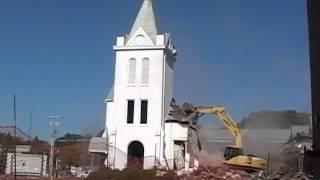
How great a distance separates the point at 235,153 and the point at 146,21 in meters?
17.1

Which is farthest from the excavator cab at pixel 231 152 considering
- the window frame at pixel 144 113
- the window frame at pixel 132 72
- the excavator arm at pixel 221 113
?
the window frame at pixel 132 72

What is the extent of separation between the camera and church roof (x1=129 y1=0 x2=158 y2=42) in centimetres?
5360

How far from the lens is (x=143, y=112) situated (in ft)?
169

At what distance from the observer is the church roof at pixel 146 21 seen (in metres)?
53.6

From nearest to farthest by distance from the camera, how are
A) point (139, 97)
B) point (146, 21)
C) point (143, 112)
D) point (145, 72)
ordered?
1. point (139, 97)
2. point (143, 112)
3. point (145, 72)
4. point (146, 21)

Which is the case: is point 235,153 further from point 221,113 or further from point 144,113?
point 144,113

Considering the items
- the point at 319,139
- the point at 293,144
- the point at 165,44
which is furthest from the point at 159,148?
the point at 319,139

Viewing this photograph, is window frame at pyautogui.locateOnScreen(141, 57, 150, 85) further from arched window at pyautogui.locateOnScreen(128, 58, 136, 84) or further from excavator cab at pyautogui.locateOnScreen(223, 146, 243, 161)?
excavator cab at pyautogui.locateOnScreen(223, 146, 243, 161)

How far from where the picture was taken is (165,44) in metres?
52.5

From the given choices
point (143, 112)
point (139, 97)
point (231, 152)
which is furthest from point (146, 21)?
point (231, 152)

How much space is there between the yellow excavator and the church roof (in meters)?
8.70

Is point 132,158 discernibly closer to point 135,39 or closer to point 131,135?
point 131,135

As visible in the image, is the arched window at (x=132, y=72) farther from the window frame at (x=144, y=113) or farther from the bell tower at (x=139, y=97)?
A: the window frame at (x=144, y=113)

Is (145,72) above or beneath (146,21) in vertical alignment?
beneath
